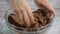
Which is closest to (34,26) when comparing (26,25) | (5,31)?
(26,25)

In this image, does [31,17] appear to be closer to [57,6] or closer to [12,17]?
[12,17]

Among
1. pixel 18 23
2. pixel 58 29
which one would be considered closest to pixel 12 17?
pixel 18 23

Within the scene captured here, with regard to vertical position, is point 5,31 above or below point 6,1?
below

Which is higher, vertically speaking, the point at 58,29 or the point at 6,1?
the point at 6,1

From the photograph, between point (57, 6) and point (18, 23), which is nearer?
point (18, 23)

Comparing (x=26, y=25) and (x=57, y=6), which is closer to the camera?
(x=26, y=25)

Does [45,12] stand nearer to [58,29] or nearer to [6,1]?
[58,29]

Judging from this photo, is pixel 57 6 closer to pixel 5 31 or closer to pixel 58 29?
pixel 58 29

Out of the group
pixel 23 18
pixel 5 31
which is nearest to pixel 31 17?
pixel 23 18
